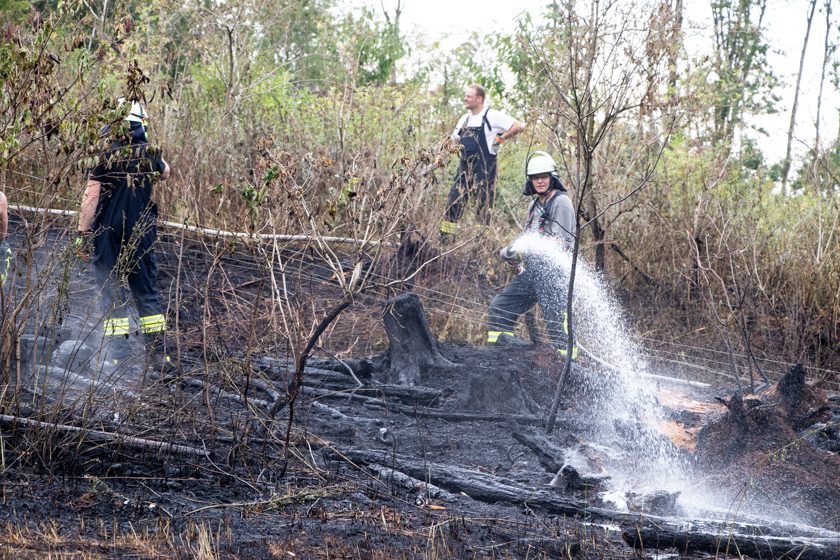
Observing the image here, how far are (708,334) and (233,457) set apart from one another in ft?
21.8

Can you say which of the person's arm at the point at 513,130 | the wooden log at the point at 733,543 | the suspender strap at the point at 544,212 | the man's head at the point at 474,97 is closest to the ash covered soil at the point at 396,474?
the wooden log at the point at 733,543

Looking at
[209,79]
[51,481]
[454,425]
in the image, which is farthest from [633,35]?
[209,79]

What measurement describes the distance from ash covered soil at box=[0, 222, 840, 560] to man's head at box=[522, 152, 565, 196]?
172 centimetres

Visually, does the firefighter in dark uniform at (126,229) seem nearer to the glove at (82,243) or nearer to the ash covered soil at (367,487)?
the ash covered soil at (367,487)

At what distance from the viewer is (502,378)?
7086 mm

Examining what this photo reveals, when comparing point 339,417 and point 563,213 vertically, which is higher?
point 563,213

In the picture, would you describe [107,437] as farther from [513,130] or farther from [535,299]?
[513,130]

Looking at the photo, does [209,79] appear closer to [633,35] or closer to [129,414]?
[633,35]

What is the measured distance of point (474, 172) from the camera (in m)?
10.5

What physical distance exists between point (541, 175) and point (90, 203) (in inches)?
148

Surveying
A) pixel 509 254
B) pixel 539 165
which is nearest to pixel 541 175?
pixel 539 165

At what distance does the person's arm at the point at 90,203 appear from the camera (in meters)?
6.09

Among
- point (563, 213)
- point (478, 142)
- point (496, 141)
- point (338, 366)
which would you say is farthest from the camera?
point (496, 141)

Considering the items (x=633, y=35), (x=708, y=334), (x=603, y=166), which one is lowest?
(x=708, y=334)
